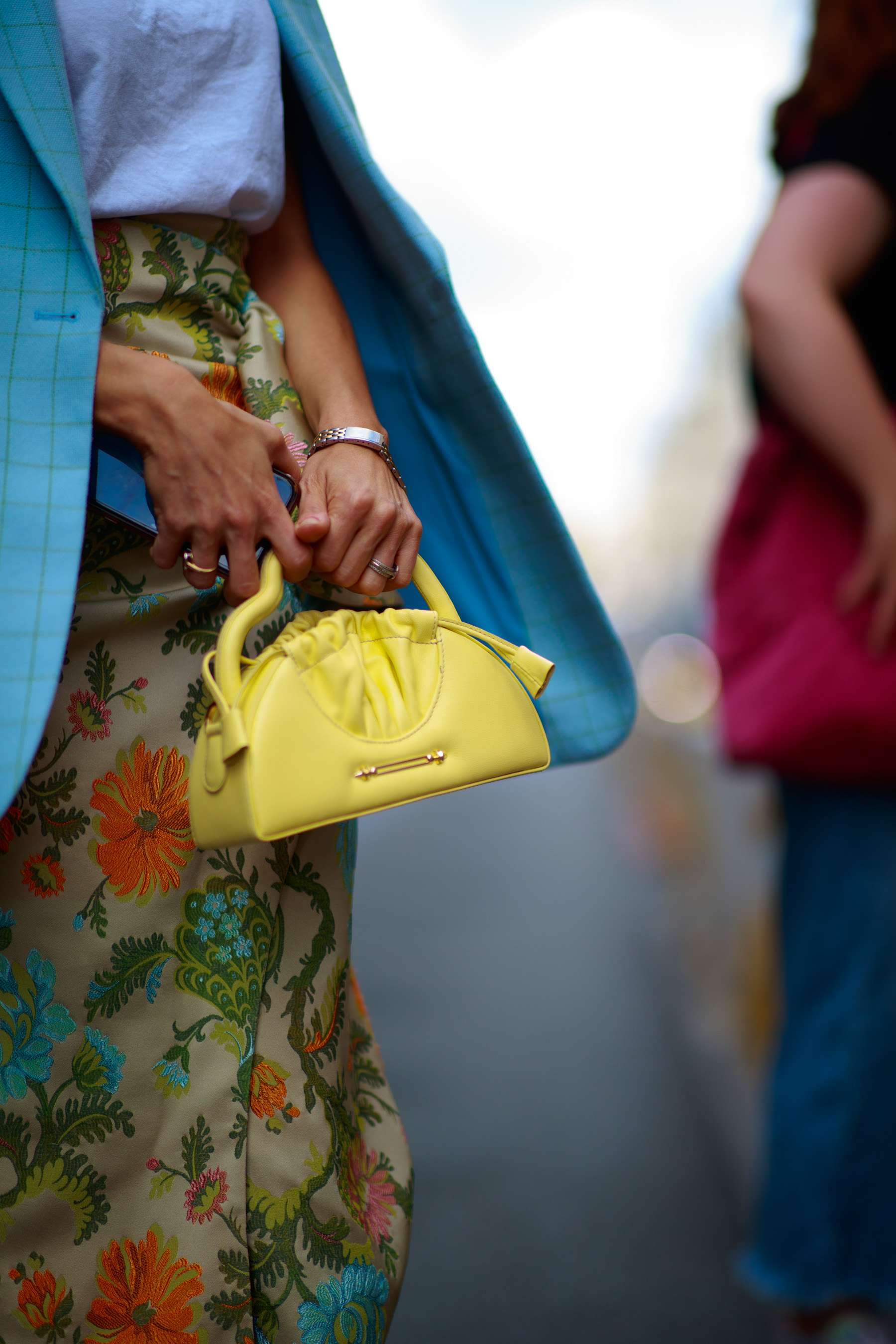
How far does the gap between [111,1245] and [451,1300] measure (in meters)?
1.32

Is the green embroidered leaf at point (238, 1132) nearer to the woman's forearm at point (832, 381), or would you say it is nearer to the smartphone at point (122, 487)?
the smartphone at point (122, 487)

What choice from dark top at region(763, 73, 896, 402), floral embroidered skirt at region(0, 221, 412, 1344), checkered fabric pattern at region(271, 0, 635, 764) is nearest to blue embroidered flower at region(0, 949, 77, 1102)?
floral embroidered skirt at region(0, 221, 412, 1344)

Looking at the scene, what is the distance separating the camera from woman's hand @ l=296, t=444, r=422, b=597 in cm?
Result: 65

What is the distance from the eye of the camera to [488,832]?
6.38m

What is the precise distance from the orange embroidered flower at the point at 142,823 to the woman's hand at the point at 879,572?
85cm

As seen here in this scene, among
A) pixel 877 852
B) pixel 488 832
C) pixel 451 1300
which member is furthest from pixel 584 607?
pixel 488 832

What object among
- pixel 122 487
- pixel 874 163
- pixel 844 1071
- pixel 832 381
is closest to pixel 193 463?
pixel 122 487

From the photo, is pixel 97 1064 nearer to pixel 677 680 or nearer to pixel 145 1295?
pixel 145 1295

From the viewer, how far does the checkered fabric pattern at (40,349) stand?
1.89ft

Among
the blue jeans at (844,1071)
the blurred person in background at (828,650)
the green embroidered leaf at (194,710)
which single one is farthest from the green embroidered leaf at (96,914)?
the blue jeans at (844,1071)

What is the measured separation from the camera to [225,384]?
2.33 feet

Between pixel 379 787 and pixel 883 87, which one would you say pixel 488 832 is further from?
pixel 379 787

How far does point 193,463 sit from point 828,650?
0.85 m

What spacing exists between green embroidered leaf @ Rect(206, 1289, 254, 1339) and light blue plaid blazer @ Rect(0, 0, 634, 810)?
33cm
